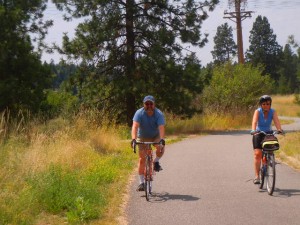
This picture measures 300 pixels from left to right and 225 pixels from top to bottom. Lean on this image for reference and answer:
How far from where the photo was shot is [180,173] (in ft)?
38.1

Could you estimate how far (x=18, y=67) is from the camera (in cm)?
2630

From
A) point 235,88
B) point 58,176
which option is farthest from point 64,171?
point 235,88

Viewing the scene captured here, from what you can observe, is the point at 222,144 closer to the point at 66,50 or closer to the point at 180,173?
the point at 180,173

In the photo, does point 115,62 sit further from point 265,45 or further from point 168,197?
point 265,45

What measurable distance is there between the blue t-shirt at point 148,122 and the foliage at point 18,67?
56.1 ft

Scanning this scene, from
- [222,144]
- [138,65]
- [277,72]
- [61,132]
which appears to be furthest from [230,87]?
[277,72]

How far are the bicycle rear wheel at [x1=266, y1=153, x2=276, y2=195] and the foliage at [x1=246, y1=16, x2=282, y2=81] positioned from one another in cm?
8818

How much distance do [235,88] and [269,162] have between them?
25622mm

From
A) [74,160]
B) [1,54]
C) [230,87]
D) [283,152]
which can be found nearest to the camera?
[74,160]

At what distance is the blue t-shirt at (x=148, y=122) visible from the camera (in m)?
9.00

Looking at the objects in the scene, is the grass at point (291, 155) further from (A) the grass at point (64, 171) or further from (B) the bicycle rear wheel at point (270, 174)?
(B) the bicycle rear wheel at point (270, 174)

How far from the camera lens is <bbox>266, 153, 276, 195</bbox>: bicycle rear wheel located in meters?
8.77

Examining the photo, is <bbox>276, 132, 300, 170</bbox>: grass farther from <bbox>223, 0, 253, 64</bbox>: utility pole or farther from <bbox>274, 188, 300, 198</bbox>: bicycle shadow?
<bbox>223, 0, 253, 64</bbox>: utility pole

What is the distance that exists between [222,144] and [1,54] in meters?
12.5
